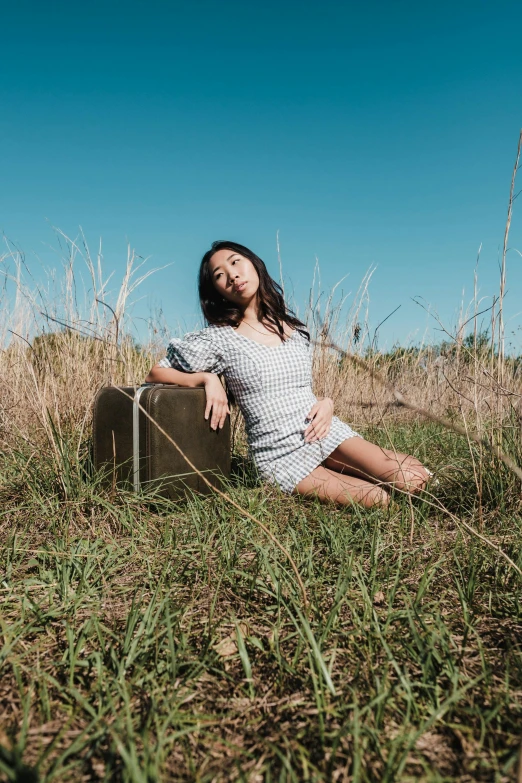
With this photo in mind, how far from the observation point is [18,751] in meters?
0.62

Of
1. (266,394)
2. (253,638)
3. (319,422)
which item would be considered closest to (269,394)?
(266,394)

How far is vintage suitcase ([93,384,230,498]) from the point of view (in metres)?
1.74

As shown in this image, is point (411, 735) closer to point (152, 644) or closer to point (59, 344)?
point (152, 644)

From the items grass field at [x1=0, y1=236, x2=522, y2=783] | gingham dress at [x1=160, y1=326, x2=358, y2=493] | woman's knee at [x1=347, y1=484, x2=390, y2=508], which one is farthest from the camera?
gingham dress at [x1=160, y1=326, x2=358, y2=493]

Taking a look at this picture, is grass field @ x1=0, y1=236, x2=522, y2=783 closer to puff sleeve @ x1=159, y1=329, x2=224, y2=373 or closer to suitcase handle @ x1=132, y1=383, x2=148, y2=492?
suitcase handle @ x1=132, y1=383, x2=148, y2=492

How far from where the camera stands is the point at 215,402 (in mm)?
1850

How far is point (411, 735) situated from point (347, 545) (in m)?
0.66

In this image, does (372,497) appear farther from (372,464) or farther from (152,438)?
(152,438)

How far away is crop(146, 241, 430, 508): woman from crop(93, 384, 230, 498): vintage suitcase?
10 cm

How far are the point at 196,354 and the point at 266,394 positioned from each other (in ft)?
1.09

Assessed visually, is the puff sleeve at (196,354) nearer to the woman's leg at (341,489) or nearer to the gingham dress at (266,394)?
the gingham dress at (266,394)

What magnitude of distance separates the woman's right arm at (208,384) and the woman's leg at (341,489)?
0.42 meters

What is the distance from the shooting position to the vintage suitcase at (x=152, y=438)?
5.71 feet

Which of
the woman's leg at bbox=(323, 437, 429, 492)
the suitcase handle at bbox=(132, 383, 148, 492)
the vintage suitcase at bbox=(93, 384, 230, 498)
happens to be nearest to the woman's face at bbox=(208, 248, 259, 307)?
the vintage suitcase at bbox=(93, 384, 230, 498)
